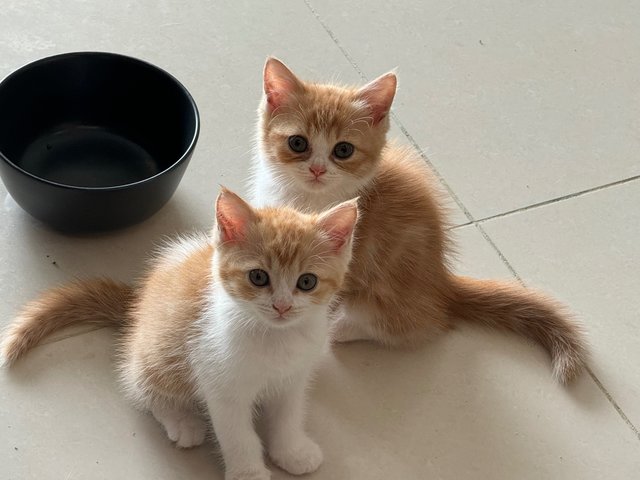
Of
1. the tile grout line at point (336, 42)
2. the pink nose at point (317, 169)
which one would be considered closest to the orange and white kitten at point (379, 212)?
the pink nose at point (317, 169)

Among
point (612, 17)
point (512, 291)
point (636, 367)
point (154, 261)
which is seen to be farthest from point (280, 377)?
point (612, 17)

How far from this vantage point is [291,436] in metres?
1.53

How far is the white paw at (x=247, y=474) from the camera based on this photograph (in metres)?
1.47

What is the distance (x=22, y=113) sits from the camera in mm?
1876

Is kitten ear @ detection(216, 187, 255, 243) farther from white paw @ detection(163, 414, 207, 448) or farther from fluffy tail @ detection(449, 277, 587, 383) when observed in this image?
fluffy tail @ detection(449, 277, 587, 383)

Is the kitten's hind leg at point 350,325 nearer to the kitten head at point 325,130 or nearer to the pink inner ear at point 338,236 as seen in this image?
the kitten head at point 325,130

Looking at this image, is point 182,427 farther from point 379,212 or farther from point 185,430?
point 379,212

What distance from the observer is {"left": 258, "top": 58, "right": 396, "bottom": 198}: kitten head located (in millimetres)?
1583

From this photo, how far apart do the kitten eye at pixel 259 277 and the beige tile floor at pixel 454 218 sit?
1.20 feet

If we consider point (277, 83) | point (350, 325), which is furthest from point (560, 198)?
point (277, 83)

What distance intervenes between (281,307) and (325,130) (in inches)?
15.3

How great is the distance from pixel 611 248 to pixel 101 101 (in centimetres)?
115

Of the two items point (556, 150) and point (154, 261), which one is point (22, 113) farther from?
point (556, 150)

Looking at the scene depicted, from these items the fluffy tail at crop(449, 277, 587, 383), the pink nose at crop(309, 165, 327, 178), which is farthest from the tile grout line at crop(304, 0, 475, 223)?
the pink nose at crop(309, 165, 327, 178)
